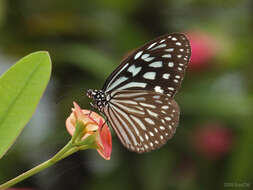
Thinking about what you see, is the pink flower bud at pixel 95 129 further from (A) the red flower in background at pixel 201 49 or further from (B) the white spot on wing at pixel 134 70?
(A) the red flower in background at pixel 201 49

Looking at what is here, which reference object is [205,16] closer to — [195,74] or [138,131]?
[195,74]

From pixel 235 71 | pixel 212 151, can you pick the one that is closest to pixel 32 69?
pixel 212 151

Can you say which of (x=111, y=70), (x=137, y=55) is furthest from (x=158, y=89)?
(x=111, y=70)

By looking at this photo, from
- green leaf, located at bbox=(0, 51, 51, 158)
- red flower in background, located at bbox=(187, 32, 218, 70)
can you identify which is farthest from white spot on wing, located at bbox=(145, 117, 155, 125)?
red flower in background, located at bbox=(187, 32, 218, 70)

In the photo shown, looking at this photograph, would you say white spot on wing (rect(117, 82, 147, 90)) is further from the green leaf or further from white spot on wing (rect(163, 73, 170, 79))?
the green leaf

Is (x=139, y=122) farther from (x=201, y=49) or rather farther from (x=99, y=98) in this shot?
(x=201, y=49)

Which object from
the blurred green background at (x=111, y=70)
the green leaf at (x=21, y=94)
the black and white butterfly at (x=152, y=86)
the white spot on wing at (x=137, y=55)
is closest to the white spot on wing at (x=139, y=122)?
the black and white butterfly at (x=152, y=86)
